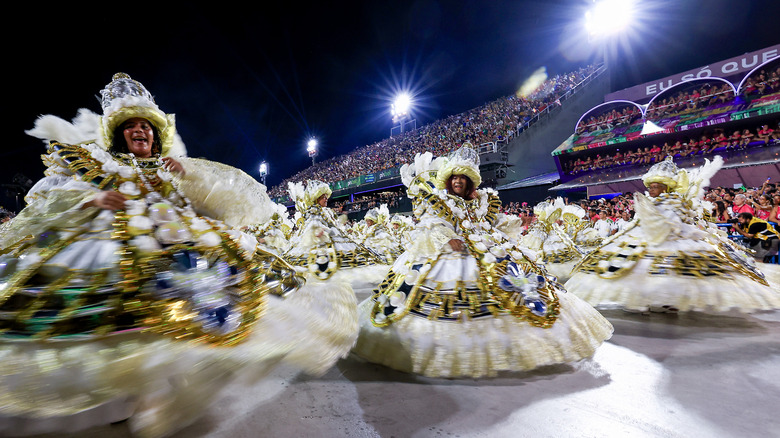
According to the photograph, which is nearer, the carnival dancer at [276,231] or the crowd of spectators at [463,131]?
the carnival dancer at [276,231]

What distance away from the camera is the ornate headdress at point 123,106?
181 cm

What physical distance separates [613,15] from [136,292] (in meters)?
22.0

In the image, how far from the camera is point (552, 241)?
6.61 metres

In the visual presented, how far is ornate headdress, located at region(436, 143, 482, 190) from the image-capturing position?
277 centimetres

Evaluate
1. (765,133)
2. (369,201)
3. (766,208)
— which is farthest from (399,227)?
(369,201)

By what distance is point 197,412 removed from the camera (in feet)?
4.08

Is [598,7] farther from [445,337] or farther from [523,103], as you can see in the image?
[445,337]

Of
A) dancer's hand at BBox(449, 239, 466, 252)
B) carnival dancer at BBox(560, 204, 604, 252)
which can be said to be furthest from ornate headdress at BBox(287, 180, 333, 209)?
carnival dancer at BBox(560, 204, 604, 252)

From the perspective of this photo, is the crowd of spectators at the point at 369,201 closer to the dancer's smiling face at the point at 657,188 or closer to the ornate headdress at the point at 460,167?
the dancer's smiling face at the point at 657,188

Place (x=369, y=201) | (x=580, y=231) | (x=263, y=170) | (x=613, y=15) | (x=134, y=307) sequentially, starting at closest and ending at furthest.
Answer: (x=134, y=307), (x=580, y=231), (x=613, y=15), (x=369, y=201), (x=263, y=170)

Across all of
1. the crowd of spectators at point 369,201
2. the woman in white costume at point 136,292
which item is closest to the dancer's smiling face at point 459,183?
the woman in white costume at point 136,292

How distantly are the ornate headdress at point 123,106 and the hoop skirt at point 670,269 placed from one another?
388 cm

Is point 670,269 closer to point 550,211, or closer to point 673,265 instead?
point 673,265

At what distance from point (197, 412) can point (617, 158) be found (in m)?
18.0
